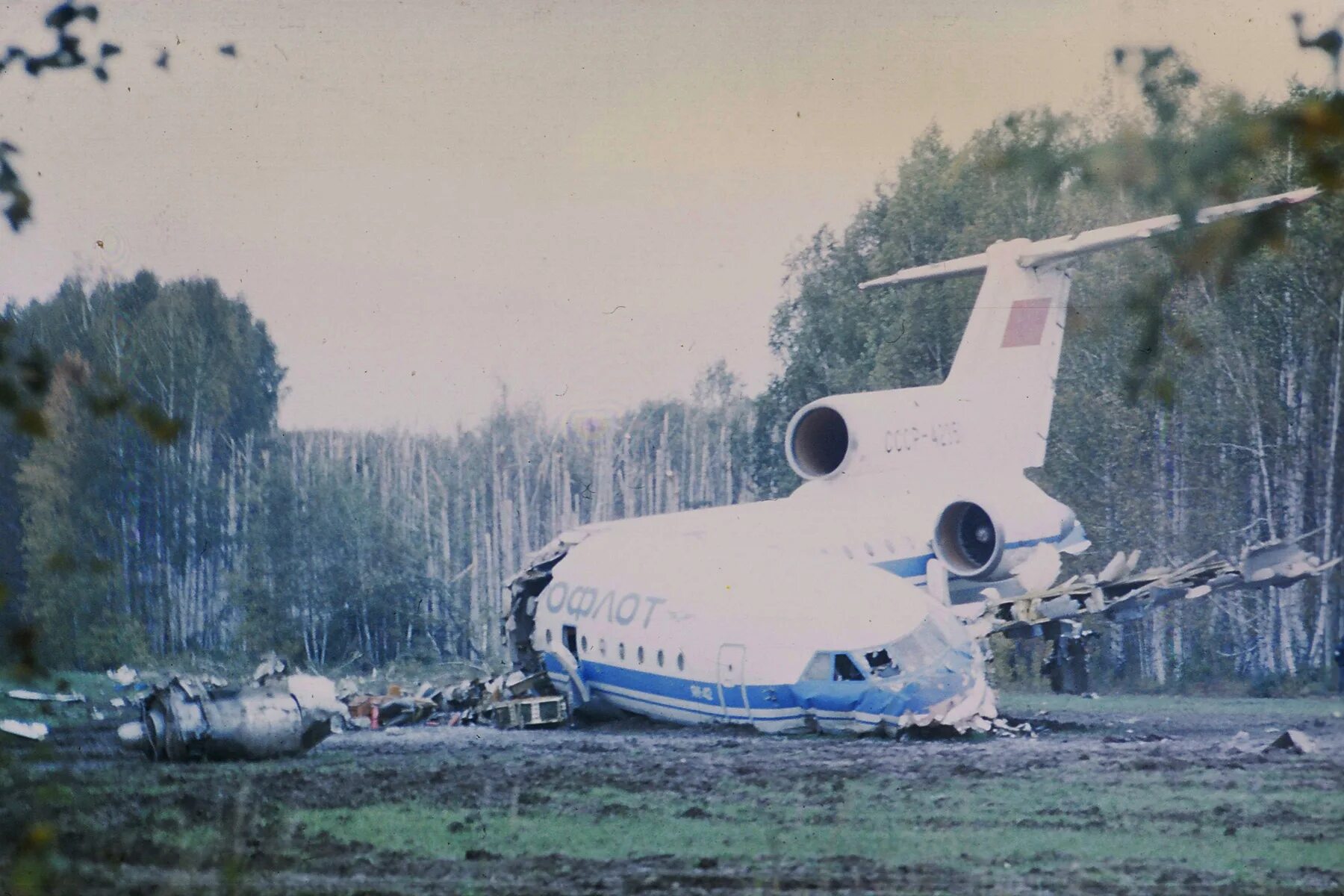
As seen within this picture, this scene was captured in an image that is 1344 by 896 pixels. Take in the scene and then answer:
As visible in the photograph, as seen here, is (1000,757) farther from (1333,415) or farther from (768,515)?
(1333,415)

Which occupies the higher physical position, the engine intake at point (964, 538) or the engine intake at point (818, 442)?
the engine intake at point (818, 442)

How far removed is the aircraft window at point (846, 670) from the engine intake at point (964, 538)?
6.11 metres

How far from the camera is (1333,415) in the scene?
24.1m

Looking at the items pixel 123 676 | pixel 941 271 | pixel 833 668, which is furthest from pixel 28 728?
pixel 941 271

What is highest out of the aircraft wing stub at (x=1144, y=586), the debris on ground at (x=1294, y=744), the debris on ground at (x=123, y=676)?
the aircraft wing stub at (x=1144, y=586)

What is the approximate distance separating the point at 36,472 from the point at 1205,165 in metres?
20.6

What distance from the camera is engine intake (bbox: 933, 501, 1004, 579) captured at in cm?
2467

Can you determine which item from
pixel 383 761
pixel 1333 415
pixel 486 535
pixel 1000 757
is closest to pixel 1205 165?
pixel 1000 757

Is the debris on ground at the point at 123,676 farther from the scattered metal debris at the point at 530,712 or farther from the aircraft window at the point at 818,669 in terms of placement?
the aircraft window at the point at 818,669

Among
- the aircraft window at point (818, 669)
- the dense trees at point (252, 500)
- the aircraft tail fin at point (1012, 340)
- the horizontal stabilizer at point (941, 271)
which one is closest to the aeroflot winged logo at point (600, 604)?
the aircraft window at point (818, 669)

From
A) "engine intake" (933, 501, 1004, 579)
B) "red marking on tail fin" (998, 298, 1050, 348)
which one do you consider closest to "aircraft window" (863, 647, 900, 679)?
"engine intake" (933, 501, 1004, 579)

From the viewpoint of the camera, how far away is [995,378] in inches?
1098

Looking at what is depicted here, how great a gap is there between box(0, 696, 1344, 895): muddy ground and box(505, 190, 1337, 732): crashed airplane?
0.74 m

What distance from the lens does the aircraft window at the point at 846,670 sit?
18859mm
